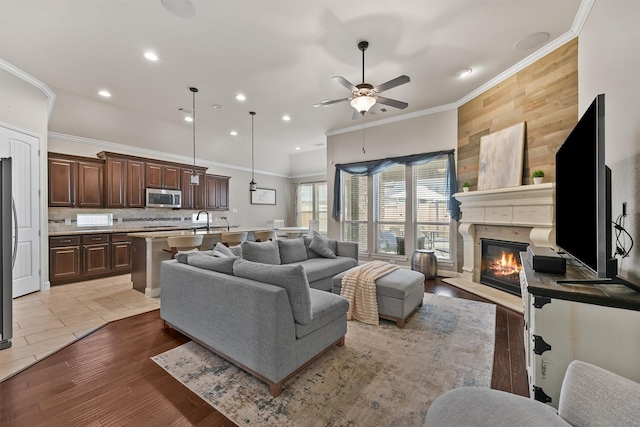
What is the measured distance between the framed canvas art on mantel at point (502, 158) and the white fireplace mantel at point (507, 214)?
0.21 metres

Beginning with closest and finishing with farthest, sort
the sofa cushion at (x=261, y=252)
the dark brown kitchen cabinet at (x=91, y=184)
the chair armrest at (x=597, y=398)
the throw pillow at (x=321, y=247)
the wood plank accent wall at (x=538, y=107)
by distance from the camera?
the chair armrest at (x=597, y=398), the wood plank accent wall at (x=538, y=107), the sofa cushion at (x=261, y=252), the throw pillow at (x=321, y=247), the dark brown kitchen cabinet at (x=91, y=184)

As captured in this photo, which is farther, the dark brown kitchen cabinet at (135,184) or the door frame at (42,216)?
the dark brown kitchen cabinet at (135,184)

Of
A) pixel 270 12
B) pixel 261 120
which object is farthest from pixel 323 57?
pixel 261 120

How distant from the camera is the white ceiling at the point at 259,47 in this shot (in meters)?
2.67

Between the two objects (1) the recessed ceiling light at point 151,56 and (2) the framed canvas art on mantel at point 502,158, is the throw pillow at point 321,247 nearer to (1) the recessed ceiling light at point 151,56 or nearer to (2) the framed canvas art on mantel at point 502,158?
(2) the framed canvas art on mantel at point 502,158

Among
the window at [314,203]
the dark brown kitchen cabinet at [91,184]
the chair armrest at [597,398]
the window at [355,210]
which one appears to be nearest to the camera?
the chair armrest at [597,398]

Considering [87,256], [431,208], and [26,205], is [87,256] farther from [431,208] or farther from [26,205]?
[431,208]

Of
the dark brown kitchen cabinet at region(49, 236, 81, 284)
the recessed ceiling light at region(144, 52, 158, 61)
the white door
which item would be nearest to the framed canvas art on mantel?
the recessed ceiling light at region(144, 52, 158, 61)

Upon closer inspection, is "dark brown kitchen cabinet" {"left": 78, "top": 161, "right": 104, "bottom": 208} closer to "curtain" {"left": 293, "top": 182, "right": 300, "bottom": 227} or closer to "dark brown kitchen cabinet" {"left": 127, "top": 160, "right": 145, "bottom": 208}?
"dark brown kitchen cabinet" {"left": 127, "top": 160, "right": 145, "bottom": 208}

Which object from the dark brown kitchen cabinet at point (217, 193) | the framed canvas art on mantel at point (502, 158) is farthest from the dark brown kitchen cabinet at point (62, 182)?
the framed canvas art on mantel at point (502, 158)

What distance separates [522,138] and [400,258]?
305cm

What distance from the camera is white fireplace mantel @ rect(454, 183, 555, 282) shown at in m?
3.38

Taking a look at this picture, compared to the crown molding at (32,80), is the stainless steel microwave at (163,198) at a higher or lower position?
lower

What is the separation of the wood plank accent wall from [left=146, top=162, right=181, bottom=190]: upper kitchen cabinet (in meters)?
6.63
